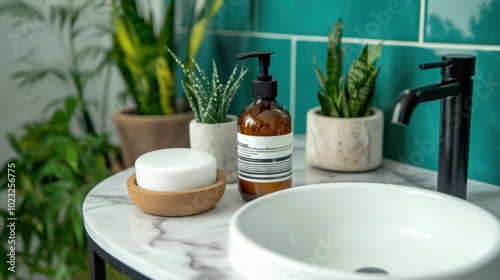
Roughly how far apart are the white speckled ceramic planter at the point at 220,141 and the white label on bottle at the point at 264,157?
0.08m

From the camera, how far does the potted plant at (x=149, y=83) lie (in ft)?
4.22

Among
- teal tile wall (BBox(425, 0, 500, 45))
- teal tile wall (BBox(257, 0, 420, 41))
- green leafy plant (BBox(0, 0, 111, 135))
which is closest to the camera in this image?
teal tile wall (BBox(425, 0, 500, 45))

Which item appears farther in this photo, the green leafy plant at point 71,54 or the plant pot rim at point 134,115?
the green leafy plant at point 71,54

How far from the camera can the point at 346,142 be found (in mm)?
926

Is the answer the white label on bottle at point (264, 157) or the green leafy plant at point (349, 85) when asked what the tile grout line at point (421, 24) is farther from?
the white label on bottle at point (264, 157)

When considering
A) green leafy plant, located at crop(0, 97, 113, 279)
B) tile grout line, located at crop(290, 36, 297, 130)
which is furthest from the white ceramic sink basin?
green leafy plant, located at crop(0, 97, 113, 279)

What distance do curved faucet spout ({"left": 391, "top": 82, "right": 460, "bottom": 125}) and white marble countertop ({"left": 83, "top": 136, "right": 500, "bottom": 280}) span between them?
18cm

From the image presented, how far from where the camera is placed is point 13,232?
141 cm

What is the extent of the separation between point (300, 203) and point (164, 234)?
0.61 feet

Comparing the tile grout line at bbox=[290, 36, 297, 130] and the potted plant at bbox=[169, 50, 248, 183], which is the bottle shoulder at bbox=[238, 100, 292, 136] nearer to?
the potted plant at bbox=[169, 50, 248, 183]

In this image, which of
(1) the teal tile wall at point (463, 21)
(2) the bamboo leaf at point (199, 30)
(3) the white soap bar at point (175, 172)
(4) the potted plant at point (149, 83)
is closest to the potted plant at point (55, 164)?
(4) the potted plant at point (149, 83)

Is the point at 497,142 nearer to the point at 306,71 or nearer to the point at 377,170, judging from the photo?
the point at 377,170

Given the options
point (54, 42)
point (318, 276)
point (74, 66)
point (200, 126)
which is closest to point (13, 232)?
point (74, 66)

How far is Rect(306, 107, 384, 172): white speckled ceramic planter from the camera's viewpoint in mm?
922
